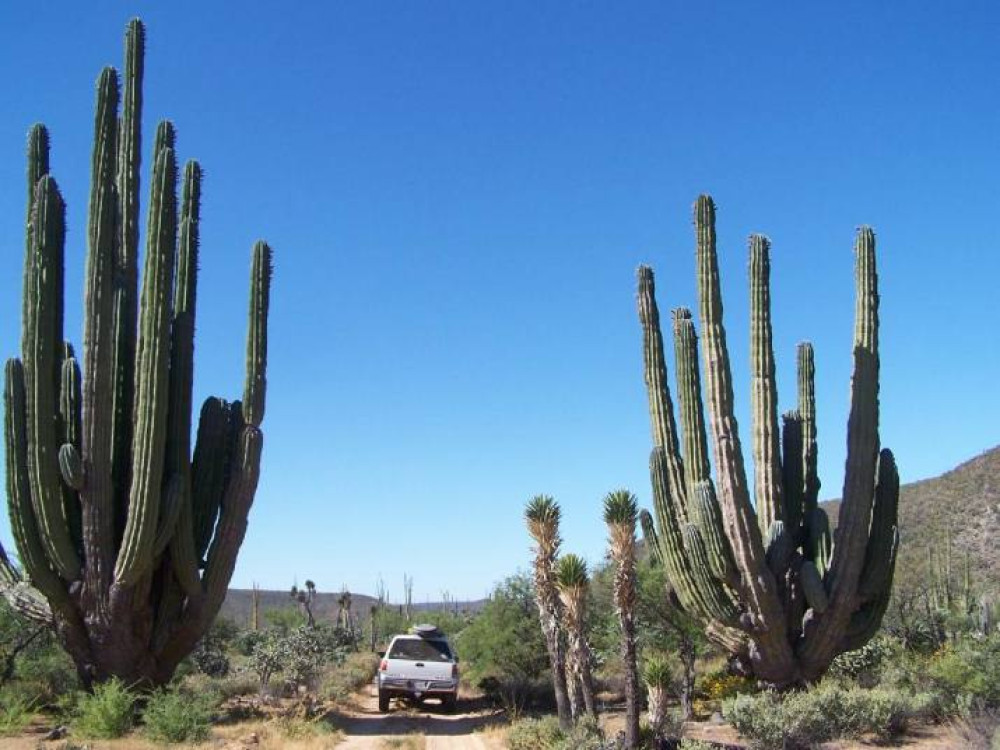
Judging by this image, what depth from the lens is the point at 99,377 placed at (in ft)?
49.0

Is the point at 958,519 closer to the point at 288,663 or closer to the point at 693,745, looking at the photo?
the point at 288,663

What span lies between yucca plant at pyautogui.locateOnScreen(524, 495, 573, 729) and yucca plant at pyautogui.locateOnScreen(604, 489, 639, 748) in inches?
59.1

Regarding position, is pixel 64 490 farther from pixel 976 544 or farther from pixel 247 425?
pixel 976 544

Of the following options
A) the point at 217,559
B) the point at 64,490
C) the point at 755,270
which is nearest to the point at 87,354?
the point at 64,490

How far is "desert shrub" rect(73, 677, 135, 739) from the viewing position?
523 inches

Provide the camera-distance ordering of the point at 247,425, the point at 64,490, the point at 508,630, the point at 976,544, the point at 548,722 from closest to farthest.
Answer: the point at 548,722 → the point at 64,490 → the point at 247,425 → the point at 508,630 → the point at 976,544

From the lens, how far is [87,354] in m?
15.0

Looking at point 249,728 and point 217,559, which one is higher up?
point 217,559

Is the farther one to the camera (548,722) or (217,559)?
(217,559)

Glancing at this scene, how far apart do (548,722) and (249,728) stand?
496 cm

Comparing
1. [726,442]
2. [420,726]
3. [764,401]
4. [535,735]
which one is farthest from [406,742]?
[764,401]

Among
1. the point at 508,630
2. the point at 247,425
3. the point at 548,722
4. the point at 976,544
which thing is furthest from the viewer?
the point at 976,544

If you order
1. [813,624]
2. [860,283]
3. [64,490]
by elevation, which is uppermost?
[860,283]

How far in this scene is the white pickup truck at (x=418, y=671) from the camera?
18.1 meters
